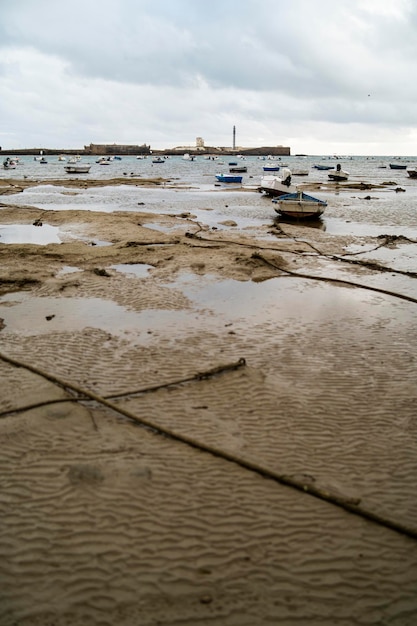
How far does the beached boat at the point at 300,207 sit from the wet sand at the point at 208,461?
14812 mm

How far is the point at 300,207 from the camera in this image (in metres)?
25.0

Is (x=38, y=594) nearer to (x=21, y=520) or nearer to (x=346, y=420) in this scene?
(x=21, y=520)

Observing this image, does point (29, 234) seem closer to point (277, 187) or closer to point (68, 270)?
point (68, 270)

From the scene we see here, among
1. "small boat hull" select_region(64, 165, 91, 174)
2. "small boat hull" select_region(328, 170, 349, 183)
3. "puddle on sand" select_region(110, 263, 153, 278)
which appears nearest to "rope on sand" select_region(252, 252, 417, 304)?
"puddle on sand" select_region(110, 263, 153, 278)

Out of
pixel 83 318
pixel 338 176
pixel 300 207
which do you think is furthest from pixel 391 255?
pixel 338 176

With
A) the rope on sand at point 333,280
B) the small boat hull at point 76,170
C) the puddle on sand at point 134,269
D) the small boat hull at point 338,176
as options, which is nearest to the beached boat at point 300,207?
the rope on sand at point 333,280

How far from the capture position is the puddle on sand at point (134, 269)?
13.5 meters

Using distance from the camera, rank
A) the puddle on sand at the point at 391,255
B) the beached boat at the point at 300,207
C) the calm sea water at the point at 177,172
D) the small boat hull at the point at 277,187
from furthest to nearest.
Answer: the calm sea water at the point at 177,172, the small boat hull at the point at 277,187, the beached boat at the point at 300,207, the puddle on sand at the point at 391,255

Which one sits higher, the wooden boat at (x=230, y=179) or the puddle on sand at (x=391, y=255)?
the wooden boat at (x=230, y=179)

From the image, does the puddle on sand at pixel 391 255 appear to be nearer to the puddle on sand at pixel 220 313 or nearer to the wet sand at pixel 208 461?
the puddle on sand at pixel 220 313

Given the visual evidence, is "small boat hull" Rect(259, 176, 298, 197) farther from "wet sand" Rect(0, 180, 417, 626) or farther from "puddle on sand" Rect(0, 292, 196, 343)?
"puddle on sand" Rect(0, 292, 196, 343)

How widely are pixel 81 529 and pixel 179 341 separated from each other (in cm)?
464

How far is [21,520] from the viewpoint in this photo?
14.0 ft

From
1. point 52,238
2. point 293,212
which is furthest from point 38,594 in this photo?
point 293,212
